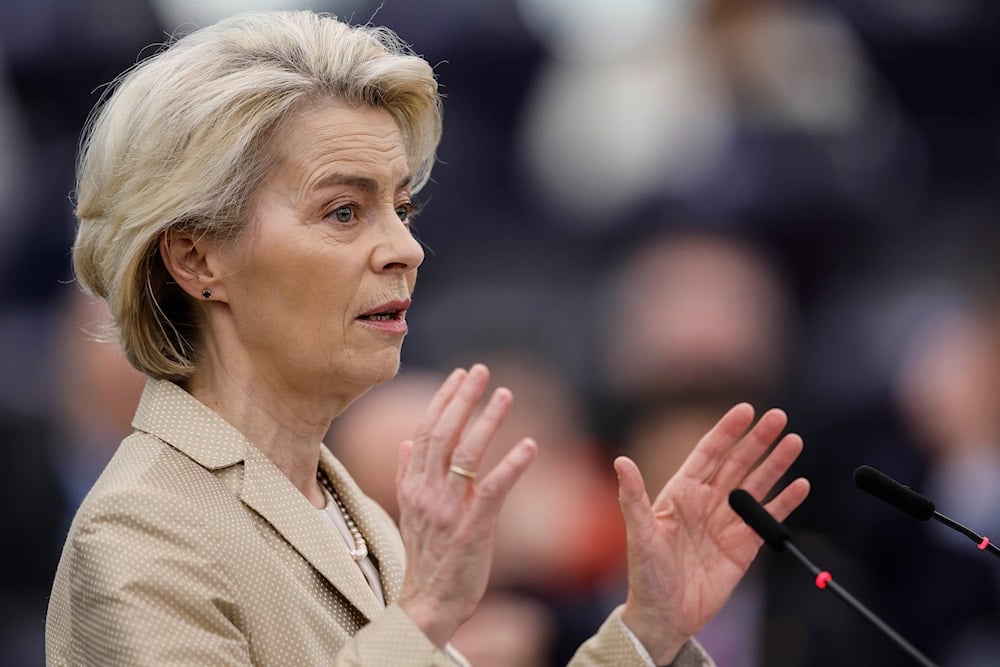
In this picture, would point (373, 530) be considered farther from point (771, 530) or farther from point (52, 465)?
point (52, 465)

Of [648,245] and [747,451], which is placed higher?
[648,245]

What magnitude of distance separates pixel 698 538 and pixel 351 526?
0.56 m

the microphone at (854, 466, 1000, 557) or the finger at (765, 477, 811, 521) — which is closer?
the microphone at (854, 466, 1000, 557)

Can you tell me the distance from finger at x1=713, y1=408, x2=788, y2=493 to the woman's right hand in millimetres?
507

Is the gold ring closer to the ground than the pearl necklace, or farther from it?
farther from it

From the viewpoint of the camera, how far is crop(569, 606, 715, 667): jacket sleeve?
2070mm

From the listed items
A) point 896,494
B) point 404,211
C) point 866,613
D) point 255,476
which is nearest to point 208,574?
point 255,476

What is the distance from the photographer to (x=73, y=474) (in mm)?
4098

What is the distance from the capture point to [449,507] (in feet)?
5.60

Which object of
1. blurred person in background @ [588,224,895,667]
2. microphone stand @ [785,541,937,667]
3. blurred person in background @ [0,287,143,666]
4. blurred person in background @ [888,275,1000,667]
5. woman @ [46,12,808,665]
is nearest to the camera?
microphone stand @ [785,541,937,667]

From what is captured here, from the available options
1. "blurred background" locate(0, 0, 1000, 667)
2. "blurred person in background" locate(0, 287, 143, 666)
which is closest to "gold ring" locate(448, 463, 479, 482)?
"blurred background" locate(0, 0, 1000, 667)

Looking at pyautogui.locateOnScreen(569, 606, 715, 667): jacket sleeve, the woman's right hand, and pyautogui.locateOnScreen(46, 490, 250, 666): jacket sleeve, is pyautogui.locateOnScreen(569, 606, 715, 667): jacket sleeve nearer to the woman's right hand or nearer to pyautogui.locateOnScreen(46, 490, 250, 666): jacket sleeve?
the woman's right hand

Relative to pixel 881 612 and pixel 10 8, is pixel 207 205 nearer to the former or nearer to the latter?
pixel 881 612

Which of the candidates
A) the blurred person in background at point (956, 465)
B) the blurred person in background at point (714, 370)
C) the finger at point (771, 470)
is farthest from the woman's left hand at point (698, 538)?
the blurred person in background at point (956, 465)
